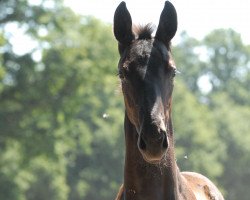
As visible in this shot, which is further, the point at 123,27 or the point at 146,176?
the point at 123,27

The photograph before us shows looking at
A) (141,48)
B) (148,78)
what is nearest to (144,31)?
(141,48)

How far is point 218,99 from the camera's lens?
82.5 metres

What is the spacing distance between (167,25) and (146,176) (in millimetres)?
1534

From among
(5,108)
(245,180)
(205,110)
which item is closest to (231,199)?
(245,180)

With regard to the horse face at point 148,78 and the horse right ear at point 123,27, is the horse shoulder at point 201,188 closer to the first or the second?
the horse face at point 148,78

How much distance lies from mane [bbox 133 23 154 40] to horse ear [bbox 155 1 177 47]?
7 centimetres

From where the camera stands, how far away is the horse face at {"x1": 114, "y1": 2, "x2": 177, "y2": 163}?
580 centimetres

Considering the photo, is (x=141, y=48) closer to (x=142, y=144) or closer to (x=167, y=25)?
(x=167, y=25)

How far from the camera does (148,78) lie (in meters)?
6.26

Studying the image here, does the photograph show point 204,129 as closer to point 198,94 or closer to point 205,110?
point 205,110

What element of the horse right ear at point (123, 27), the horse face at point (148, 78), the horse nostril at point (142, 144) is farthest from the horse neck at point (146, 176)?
the horse right ear at point (123, 27)

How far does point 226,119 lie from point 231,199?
36.2 feet

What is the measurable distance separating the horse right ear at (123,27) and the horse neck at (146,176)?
832mm

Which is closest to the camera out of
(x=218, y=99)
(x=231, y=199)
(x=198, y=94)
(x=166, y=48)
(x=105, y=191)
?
(x=166, y=48)
